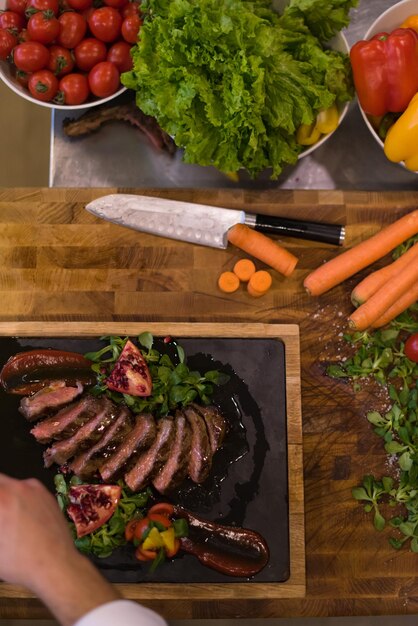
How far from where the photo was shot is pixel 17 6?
7.26 feet

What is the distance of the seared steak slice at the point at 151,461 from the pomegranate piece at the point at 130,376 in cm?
15

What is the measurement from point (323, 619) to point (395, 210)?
1620 millimetres

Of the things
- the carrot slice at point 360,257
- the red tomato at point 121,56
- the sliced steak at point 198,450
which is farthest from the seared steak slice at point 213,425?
the red tomato at point 121,56

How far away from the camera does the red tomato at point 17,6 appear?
7.23ft

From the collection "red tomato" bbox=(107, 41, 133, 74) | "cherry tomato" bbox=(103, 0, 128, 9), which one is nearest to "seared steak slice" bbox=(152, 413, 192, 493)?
"red tomato" bbox=(107, 41, 133, 74)

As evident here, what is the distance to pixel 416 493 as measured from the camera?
214 centimetres

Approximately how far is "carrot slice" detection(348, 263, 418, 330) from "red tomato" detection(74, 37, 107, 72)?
1.33 meters

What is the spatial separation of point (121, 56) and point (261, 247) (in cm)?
87

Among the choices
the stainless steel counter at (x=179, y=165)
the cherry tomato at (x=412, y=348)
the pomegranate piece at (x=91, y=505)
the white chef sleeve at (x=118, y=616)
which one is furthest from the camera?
the stainless steel counter at (x=179, y=165)

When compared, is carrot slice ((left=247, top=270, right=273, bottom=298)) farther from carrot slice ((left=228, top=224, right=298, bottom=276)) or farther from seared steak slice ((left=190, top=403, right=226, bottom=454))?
seared steak slice ((left=190, top=403, right=226, bottom=454))

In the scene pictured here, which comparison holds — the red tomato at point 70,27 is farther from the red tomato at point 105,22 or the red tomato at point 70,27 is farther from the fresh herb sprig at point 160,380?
the fresh herb sprig at point 160,380

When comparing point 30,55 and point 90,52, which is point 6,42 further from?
point 90,52

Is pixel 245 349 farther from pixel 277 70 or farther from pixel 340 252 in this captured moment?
pixel 277 70

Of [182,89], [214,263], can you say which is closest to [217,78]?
[182,89]
